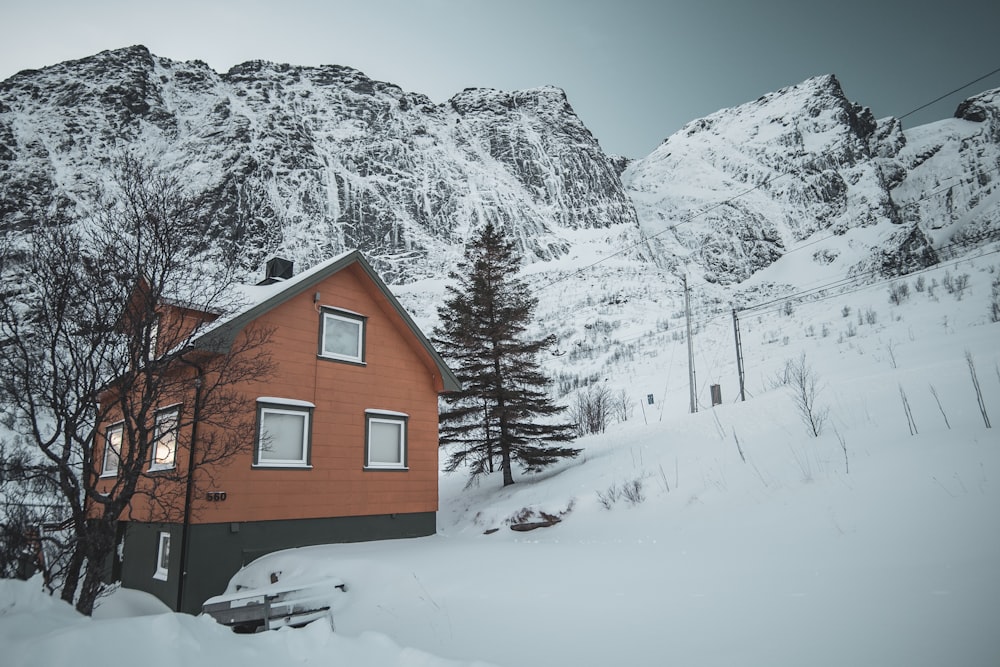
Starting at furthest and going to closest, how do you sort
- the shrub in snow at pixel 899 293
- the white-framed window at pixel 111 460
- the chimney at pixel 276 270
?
1. the shrub in snow at pixel 899 293
2. the chimney at pixel 276 270
3. the white-framed window at pixel 111 460

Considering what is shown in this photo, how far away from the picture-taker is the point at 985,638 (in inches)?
161

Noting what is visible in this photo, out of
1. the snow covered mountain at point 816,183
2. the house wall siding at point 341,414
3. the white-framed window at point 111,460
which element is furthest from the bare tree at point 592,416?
the snow covered mountain at point 816,183

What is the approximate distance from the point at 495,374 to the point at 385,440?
4.10 m

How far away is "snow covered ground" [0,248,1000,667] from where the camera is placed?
410cm

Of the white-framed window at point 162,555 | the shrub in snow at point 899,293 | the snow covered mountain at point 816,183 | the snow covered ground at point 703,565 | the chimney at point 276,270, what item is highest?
the snow covered mountain at point 816,183

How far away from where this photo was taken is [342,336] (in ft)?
47.9

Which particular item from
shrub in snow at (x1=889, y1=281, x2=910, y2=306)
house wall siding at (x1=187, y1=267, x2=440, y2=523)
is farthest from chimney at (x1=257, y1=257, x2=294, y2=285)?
shrub in snow at (x1=889, y1=281, x2=910, y2=306)

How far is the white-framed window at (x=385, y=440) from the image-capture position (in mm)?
14531

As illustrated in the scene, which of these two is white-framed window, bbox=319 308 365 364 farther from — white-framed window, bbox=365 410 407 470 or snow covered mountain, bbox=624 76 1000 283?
snow covered mountain, bbox=624 76 1000 283

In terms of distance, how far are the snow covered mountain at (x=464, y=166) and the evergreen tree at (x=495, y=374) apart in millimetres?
75538

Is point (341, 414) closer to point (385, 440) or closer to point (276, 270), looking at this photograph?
point (385, 440)

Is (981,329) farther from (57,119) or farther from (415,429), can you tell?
(57,119)

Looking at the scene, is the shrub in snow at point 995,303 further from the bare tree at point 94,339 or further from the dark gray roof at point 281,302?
the bare tree at point 94,339

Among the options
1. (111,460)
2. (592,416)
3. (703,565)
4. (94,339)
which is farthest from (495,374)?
(111,460)
